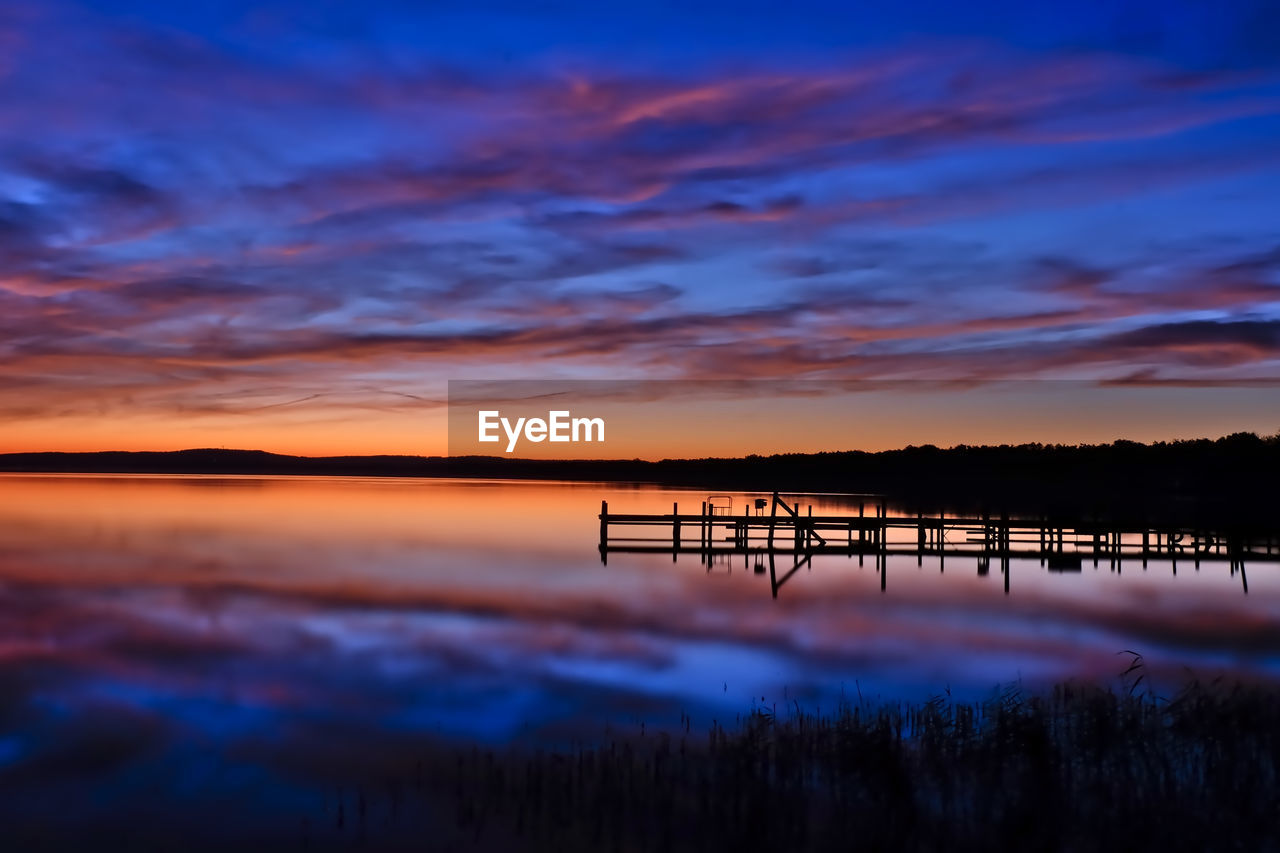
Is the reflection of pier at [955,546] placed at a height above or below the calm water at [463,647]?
above

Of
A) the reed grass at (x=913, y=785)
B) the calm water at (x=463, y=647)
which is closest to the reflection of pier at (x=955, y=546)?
the calm water at (x=463, y=647)

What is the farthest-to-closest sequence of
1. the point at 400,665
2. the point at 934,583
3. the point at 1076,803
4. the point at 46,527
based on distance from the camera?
1. the point at 46,527
2. the point at 934,583
3. the point at 400,665
4. the point at 1076,803

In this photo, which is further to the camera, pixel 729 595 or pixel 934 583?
pixel 934 583

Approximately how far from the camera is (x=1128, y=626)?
27656 millimetres

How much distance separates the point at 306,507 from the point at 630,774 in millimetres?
96140

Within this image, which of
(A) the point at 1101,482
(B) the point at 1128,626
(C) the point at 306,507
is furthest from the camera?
(A) the point at 1101,482

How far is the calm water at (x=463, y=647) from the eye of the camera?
15422mm

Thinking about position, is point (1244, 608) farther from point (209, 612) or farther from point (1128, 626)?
point (209, 612)

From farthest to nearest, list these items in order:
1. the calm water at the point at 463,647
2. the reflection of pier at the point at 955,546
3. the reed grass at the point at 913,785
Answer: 1. the reflection of pier at the point at 955,546
2. the calm water at the point at 463,647
3. the reed grass at the point at 913,785

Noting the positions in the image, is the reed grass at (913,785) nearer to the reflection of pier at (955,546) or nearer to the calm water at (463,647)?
the calm water at (463,647)

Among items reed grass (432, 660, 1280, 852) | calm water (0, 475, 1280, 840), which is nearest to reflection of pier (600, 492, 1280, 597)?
calm water (0, 475, 1280, 840)

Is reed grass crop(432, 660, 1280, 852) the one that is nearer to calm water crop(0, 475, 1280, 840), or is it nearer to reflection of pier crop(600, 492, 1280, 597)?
calm water crop(0, 475, 1280, 840)

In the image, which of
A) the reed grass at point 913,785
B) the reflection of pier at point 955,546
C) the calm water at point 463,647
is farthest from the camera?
the reflection of pier at point 955,546

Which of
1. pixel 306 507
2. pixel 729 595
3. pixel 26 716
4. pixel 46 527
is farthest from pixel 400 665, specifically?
pixel 306 507
